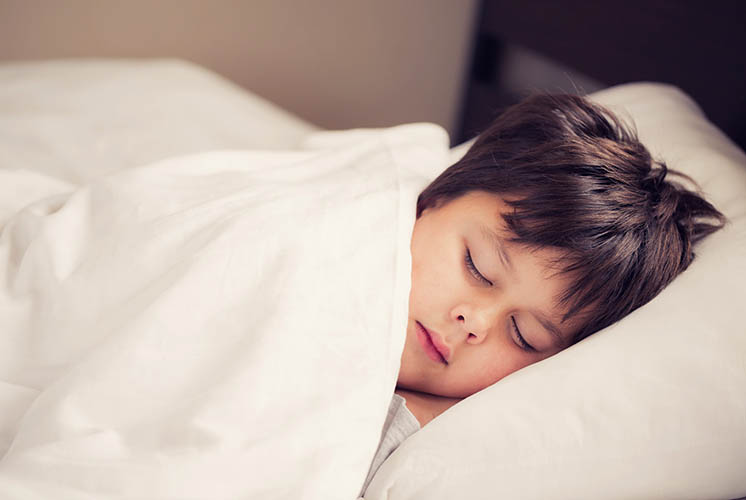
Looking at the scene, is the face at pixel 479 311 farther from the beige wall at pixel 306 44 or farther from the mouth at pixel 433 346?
the beige wall at pixel 306 44

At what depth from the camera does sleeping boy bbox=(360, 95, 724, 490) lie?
31.1 inches

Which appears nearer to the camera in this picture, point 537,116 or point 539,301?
point 539,301

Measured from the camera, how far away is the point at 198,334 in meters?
0.68

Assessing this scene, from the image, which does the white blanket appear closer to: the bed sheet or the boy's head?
the boy's head

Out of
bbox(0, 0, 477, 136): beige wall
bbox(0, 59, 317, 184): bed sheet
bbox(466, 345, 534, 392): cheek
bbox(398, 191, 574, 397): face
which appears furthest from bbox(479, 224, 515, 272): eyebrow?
bbox(0, 0, 477, 136): beige wall

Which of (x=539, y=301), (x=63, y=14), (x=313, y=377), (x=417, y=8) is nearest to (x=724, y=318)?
(x=539, y=301)

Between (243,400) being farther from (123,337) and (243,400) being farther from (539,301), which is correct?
(539,301)

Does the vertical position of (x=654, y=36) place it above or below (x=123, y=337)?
above

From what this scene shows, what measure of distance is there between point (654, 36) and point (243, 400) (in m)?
1.15

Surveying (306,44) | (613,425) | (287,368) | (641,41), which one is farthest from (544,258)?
(306,44)

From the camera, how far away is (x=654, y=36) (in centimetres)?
133

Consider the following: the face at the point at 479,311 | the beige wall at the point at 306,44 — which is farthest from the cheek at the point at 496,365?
the beige wall at the point at 306,44

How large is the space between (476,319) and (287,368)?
24cm

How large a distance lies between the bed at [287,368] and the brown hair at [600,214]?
0.04 m
